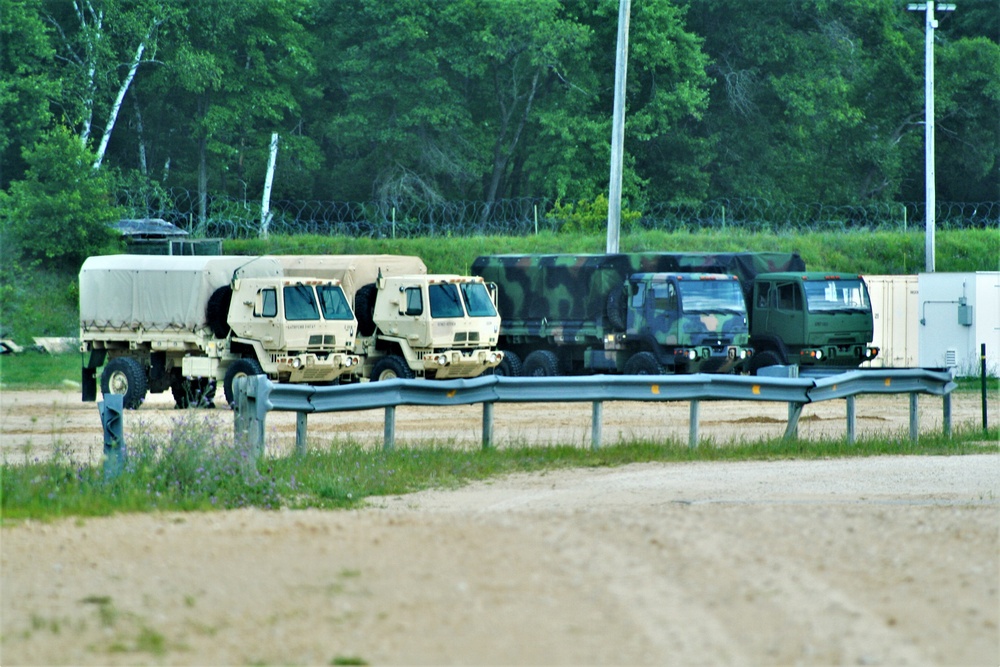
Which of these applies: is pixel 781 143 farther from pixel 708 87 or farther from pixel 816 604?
pixel 816 604

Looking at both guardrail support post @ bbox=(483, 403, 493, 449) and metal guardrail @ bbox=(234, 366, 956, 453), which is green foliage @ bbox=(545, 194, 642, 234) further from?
guardrail support post @ bbox=(483, 403, 493, 449)

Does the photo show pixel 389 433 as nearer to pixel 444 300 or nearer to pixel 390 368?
→ pixel 390 368

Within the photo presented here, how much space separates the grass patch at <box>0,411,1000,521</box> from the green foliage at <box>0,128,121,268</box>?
27.9 metres

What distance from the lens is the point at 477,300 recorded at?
2683 centimetres

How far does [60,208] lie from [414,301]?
61.1 ft

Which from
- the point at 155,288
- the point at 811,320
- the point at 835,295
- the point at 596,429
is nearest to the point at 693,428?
the point at 596,429

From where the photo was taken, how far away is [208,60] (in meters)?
47.8

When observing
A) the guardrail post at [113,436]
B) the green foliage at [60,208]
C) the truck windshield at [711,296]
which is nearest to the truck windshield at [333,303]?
the truck windshield at [711,296]

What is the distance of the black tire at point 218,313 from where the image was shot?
80.0 ft

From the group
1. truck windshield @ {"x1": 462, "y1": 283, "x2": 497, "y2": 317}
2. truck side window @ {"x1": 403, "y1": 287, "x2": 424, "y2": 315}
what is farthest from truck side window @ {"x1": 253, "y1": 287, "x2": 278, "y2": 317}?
truck windshield @ {"x1": 462, "y1": 283, "x2": 497, "y2": 317}

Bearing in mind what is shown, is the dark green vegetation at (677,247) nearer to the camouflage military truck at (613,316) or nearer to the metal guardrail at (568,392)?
the camouflage military truck at (613,316)

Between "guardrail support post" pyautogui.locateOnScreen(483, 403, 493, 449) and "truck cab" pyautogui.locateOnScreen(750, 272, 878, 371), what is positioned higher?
"truck cab" pyautogui.locateOnScreen(750, 272, 878, 371)

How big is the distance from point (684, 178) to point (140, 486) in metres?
43.7

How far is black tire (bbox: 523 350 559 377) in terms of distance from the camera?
28.5 metres
